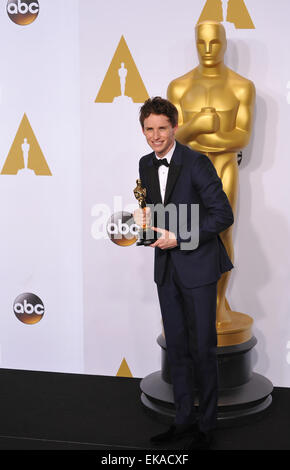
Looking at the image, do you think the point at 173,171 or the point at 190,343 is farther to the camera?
the point at 190,343

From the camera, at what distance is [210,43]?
308cm

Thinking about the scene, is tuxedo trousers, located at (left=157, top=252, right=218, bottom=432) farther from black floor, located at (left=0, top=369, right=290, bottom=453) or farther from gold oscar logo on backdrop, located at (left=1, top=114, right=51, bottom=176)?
gold oscar logo on backdrop, located at (left=1, top=114, right=51, bottom=176)

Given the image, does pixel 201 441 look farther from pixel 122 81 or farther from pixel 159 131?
pixel 122 81

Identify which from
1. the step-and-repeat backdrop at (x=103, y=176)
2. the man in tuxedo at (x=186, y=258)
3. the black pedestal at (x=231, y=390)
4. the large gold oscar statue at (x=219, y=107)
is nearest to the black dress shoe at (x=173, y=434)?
the man in tuxedo at (x=186, y=258)

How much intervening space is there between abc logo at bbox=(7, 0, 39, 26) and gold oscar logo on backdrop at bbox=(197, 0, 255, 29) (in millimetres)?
998

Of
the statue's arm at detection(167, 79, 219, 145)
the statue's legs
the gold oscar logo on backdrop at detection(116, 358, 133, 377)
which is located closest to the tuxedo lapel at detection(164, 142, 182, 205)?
the statue's arm at detection(167, 79, 219, 145)

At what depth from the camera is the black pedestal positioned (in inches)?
119

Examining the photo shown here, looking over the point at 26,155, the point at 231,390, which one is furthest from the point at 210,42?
the point at 231,390

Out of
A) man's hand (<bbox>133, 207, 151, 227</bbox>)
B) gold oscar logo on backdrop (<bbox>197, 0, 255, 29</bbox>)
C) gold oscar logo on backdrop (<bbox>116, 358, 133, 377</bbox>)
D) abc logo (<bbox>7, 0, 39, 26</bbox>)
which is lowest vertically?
gold oscar logo on backdrop (<bbox>116, 358, 133, 377</bbox>)

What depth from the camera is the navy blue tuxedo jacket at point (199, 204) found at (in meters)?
2.61

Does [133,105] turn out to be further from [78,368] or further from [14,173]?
[78,368]

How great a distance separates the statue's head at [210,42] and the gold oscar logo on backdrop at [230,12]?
33 cm

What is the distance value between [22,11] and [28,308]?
1.76 metres

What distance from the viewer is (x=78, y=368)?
3904mm
